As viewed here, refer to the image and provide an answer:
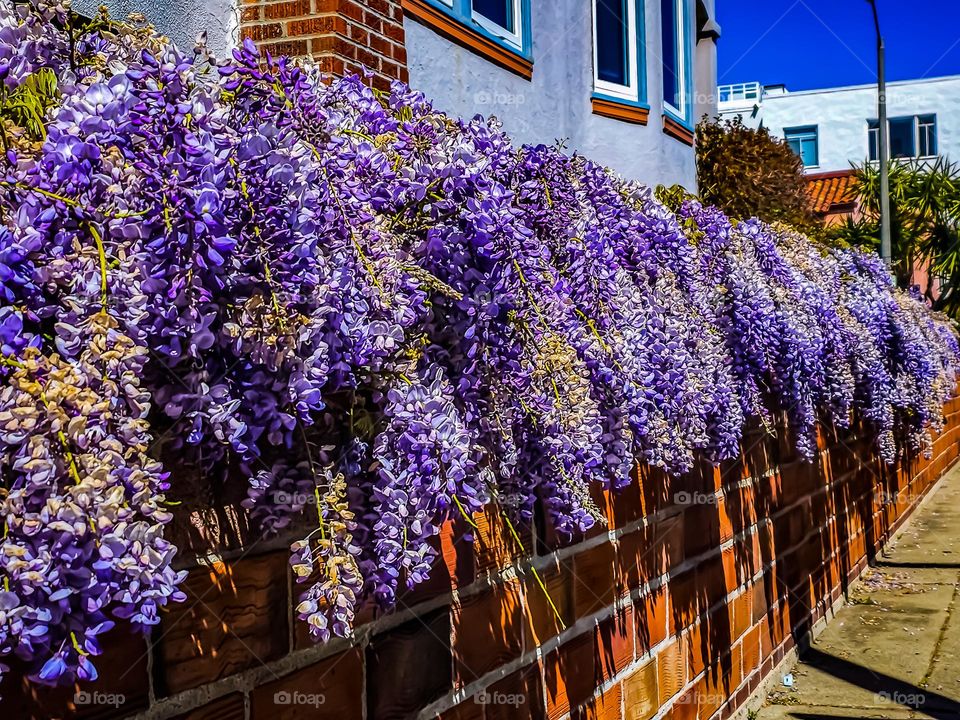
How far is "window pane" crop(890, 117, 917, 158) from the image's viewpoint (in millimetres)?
38900

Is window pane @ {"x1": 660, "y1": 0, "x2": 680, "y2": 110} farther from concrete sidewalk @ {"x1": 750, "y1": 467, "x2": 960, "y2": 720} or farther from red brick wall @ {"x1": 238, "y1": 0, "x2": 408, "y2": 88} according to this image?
red brick wall @ {"x1": 238, "y1": 0, "x2": 408, "y2": 88}

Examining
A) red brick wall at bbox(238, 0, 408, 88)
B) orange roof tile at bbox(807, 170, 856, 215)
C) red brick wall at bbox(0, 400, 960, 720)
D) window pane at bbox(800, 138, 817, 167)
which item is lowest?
red brick wall at bbox(0, 400, 960, 720)

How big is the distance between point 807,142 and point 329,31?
39197 mm

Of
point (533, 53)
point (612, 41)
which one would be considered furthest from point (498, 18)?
point (612, 41)

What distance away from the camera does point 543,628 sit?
11.3 ft

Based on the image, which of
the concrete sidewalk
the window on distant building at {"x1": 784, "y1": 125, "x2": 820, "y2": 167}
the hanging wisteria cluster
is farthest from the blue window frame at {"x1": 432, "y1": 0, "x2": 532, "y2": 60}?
the window on distant building at {"x1": 784, "y1": 125, "x2": 820, "y2": 167}

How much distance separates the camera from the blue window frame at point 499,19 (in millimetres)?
7227

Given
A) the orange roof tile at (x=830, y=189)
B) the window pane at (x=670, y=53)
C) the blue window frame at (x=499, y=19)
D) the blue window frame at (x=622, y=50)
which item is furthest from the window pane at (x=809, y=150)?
the blue window frame at (x=499, y=19)

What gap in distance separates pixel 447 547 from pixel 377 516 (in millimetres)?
946

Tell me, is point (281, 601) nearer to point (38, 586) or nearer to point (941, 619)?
point (38, 586)

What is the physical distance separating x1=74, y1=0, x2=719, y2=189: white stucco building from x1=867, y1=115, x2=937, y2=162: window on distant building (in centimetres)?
2788

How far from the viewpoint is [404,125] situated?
2.40 metres

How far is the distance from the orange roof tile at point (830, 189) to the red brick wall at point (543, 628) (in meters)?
24.8

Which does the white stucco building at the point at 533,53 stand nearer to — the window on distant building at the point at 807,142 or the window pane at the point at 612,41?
the window pane at the point at 612,41
